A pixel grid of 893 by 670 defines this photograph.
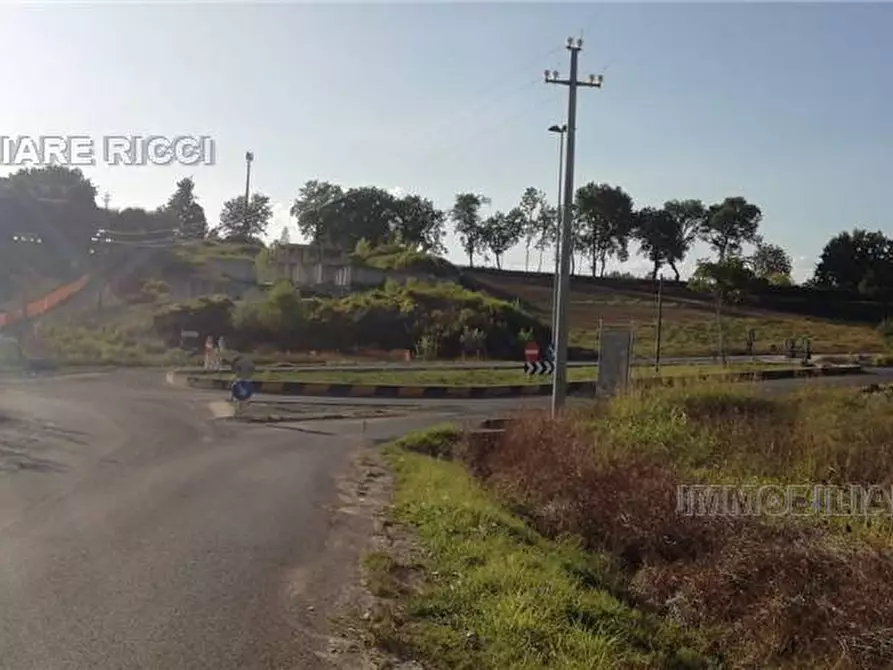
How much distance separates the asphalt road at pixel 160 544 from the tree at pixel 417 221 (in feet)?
302

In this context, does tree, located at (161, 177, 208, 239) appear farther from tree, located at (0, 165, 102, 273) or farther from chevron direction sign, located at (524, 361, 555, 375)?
chevron direction sign, located at (524, 361, 555, 375)

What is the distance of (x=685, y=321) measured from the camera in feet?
241

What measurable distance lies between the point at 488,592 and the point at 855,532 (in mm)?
3382

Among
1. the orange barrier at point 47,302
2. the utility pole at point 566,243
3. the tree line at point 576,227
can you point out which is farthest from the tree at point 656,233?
the utility pole at point 566,243

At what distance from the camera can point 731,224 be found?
381ft

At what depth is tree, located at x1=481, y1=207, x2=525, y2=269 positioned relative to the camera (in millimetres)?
112250

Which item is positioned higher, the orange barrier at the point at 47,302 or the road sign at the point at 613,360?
the orange barrier at the point at 47,302

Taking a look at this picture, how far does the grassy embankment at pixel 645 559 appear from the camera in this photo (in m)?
6.45

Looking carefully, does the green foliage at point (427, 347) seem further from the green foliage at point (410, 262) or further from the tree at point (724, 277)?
the green foliage at point (410, 262)

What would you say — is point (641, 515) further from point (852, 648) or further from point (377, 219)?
point (377, 219)

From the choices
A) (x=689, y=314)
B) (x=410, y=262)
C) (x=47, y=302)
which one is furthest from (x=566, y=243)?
(x=689, y=314)

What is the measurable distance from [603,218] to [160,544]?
106 metres

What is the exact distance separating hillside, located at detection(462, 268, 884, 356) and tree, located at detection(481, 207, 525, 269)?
1439 cm

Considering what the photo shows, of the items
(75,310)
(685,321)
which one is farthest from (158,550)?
(685,321)
